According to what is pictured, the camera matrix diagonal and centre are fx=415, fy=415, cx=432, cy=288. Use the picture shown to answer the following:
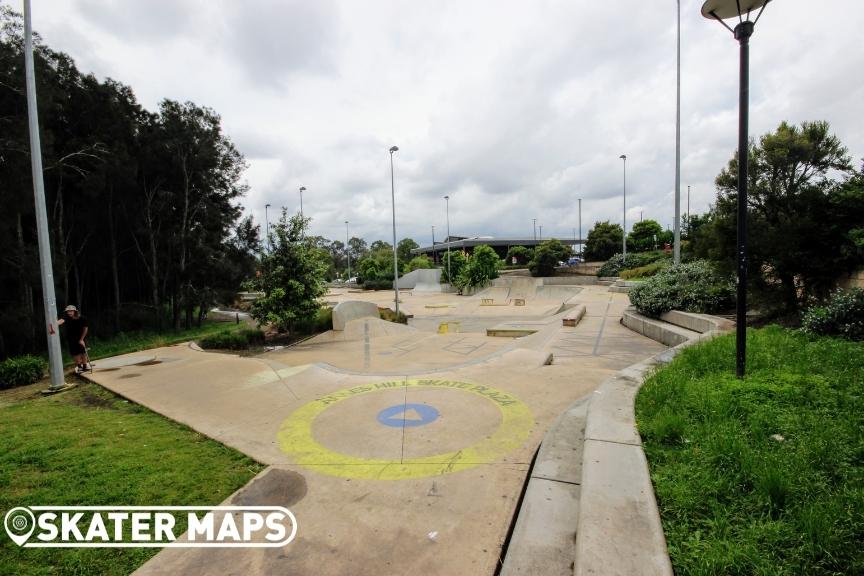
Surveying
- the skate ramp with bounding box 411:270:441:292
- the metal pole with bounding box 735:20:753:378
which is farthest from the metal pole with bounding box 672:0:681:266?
the skate ramp with bounding box 411:270:441:292

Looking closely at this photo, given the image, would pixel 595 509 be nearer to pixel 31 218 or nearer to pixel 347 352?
pixel 347 352

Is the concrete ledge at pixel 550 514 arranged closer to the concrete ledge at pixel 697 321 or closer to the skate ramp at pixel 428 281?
the concrete ledge at pixel 697 321

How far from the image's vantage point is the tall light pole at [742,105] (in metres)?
5.17

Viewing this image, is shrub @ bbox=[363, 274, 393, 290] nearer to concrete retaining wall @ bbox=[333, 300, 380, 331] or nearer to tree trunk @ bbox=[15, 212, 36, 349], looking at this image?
concrete retaining wall @ bbox=[333, 300, 380, 331]

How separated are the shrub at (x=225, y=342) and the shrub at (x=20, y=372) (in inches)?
189

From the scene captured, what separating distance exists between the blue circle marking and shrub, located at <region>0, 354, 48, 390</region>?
29.4 ft

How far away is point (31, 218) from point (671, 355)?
77.4 feet

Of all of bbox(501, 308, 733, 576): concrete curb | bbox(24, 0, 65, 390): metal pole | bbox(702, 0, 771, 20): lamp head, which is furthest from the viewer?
bbox(24, 0, 65, 390): metal pole

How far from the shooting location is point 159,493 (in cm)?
383

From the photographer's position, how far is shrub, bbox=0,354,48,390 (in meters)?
9.08

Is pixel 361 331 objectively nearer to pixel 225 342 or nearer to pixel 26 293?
pixel 225 342

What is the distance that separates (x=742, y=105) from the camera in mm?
5359

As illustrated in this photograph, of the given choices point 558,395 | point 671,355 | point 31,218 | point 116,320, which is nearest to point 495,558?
point 558,395

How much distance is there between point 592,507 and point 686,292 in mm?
13493
